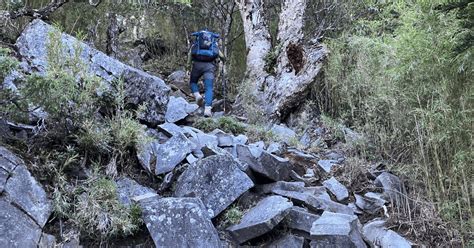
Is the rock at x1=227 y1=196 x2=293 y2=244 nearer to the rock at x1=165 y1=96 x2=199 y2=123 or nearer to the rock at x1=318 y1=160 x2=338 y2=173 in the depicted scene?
the rock at x1=318 y1=160 x2=338 y2=173

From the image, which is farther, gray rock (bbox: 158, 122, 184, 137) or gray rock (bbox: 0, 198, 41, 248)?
gray rock (bbox: 158, 122, 184, 137)

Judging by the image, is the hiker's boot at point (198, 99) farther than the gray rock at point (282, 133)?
Yes

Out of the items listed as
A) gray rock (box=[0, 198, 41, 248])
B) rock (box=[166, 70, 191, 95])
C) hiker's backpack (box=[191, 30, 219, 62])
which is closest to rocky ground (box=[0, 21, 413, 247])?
gray rock (box=[0, 198, 41, 248])

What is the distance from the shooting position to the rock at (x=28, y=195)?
109 inches

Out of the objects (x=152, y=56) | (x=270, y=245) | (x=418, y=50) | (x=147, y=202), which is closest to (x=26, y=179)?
(x=147, y=202)

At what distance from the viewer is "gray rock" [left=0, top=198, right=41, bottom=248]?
260 cm

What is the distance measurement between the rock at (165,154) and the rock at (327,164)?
1397mm

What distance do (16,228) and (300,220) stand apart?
1983mm

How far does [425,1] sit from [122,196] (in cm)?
318

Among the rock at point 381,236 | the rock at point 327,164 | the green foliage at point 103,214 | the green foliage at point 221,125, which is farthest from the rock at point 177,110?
the rock at point 381,236

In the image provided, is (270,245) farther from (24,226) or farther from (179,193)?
(24,226)

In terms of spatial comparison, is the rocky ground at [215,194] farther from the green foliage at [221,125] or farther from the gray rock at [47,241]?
the green foliage at [221,125]

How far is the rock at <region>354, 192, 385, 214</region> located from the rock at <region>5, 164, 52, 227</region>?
100 inches

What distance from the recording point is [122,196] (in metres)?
3.19
